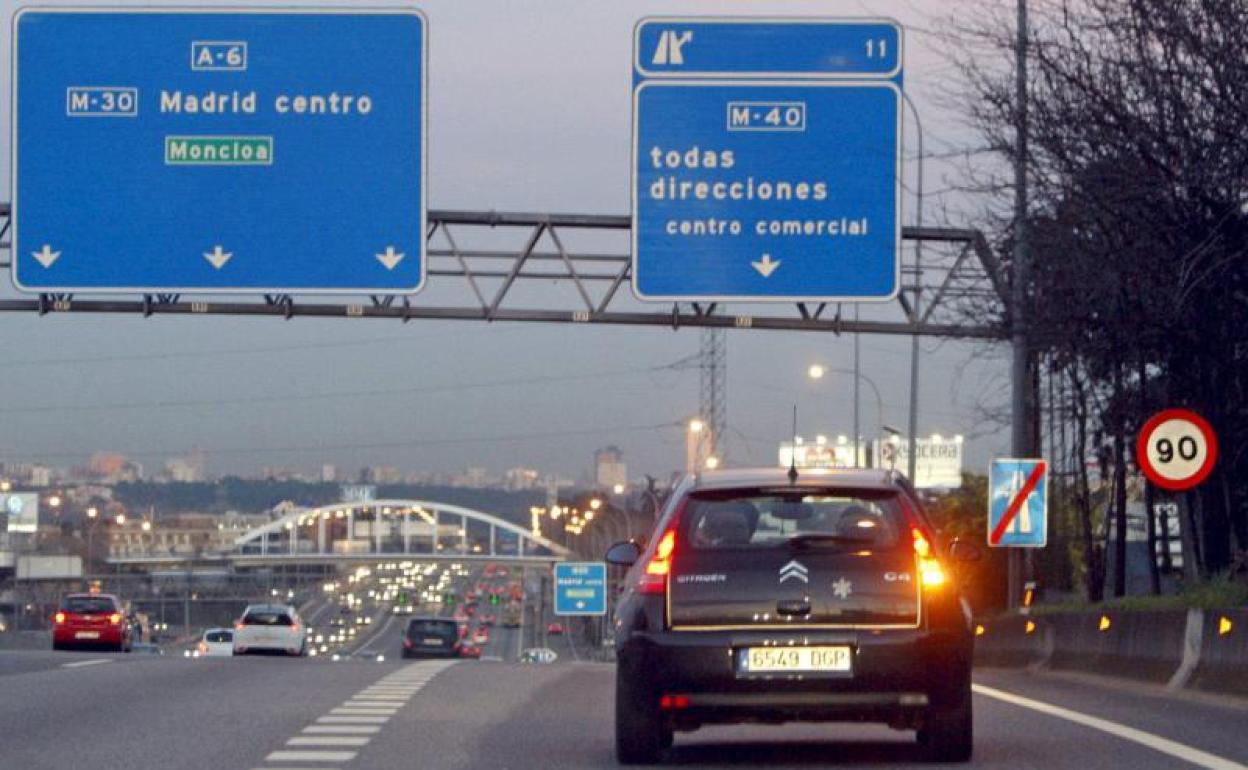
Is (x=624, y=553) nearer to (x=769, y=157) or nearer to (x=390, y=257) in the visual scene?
(x=769, y=157)

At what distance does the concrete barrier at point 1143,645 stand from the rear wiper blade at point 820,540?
6.88 metres

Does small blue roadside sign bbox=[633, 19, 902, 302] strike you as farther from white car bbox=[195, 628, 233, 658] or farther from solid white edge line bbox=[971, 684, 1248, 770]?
white car bbox=[195, 628, 233, 658]

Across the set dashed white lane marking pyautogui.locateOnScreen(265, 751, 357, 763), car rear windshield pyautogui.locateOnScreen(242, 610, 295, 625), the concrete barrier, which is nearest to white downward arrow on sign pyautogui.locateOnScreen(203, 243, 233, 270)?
the concrete barrier

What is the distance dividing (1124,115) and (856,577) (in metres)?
10.7

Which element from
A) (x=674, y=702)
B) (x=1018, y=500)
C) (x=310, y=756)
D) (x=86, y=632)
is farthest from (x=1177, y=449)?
(x=86, y=632)

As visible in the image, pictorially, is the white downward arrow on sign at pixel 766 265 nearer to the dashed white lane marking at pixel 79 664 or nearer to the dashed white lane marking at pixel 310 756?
the dashed white lane marking at pixel 79 664

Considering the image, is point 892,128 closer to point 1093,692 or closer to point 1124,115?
point 1124,115

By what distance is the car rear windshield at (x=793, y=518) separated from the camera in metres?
11.7

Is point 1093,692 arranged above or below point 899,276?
below

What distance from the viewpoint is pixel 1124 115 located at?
2120 centimetres

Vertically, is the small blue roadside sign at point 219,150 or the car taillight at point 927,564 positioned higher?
the small blue roadside sign at point 219,150

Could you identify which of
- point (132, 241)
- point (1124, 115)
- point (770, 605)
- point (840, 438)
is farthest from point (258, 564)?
point (770, 605)

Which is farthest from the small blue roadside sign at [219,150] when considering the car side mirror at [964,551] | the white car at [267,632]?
the white car at [267,632]

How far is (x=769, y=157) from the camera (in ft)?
93.9
